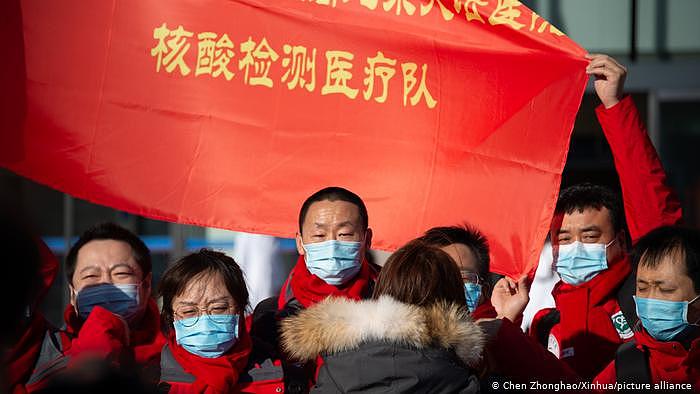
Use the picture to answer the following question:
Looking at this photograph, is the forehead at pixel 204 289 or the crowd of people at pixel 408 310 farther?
the forehead at pixel 204 289

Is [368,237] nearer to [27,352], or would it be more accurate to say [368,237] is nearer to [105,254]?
[105,254]

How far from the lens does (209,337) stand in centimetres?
371

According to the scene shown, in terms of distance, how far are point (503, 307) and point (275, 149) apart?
3.98 feet

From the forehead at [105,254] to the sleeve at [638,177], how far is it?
6.34 ft

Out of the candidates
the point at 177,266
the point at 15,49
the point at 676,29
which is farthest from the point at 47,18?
the point at 676,29

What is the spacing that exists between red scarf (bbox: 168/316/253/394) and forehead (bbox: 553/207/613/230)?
4.67 ft

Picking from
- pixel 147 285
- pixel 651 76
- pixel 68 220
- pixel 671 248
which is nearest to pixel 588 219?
pixel 671 248

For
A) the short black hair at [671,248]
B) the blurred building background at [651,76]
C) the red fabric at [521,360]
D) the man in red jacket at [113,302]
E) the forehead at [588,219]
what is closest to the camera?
the red fabric at [521,360]

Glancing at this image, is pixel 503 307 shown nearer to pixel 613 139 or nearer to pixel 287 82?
pixel 613 139

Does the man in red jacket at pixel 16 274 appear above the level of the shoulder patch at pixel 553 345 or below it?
above

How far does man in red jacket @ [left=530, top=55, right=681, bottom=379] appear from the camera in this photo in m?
4.09

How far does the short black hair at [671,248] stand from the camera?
11.9ft

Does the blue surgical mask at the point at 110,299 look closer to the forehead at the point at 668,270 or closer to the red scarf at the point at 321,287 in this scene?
the red scarf at the point at 321,287

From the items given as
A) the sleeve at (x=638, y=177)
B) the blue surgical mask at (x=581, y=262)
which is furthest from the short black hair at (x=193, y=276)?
the sleeve at (x=638, y=177)
